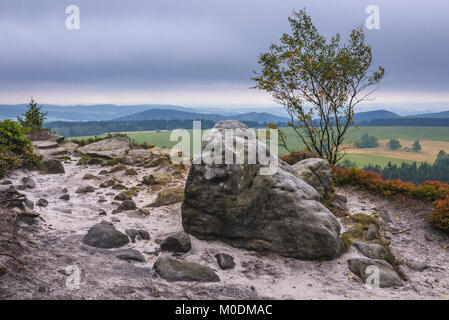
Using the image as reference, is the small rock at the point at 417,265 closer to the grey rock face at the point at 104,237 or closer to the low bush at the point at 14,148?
the grey rock face at the point at 104,237

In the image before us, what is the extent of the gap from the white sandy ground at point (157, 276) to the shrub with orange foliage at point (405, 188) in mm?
830

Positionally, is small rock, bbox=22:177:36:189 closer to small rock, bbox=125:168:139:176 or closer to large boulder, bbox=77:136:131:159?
small rock, bbox=125:168:139:176

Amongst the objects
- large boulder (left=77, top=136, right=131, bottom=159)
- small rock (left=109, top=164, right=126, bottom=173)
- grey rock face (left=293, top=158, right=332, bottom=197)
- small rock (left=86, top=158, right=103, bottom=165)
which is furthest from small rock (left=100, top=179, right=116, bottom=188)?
grey rock face (left=293, top=158, right=332, bottom=197)

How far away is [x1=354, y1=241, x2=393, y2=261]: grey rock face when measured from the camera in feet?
31.4

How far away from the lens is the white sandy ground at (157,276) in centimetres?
610

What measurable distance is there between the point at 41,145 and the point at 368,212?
847 inches

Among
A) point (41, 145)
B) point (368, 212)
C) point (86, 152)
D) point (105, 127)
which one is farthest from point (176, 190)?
point (105, 127)

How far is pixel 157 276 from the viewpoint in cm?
701

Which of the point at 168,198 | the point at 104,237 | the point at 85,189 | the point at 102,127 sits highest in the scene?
the point at 102,127

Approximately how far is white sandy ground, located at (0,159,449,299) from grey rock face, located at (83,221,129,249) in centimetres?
23

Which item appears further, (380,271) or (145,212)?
(145,212)

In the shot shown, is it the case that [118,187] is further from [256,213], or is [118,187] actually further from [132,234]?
[256,213]

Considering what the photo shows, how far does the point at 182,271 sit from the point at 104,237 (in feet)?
9.01

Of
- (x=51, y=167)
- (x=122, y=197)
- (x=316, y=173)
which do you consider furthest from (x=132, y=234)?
(x=316, y=173)
